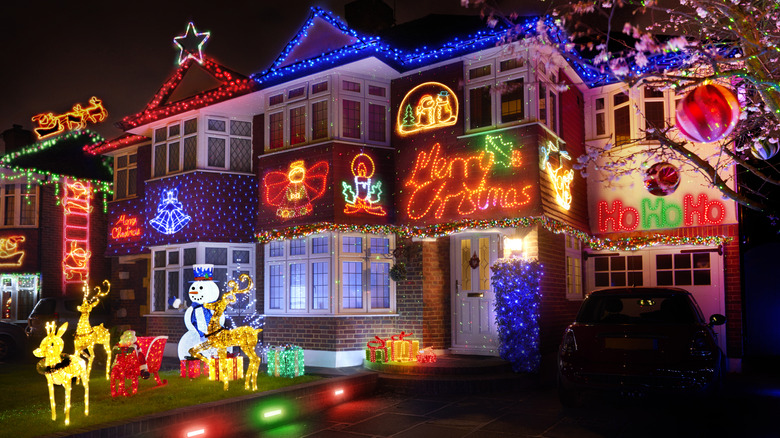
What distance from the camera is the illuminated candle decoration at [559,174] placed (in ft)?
37.7

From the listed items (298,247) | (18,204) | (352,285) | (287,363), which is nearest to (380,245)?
(352,285)

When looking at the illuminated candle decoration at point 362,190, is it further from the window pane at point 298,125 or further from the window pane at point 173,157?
the window pane at point 173,157

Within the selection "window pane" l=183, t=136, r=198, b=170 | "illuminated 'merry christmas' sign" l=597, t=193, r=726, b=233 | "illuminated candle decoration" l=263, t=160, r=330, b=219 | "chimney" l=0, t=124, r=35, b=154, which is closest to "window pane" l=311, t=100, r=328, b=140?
"illuminated candle decoration" l=263, t=160, r=330, b=219

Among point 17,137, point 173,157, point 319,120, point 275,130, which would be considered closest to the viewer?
point 319,120

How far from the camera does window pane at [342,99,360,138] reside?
13.0 m

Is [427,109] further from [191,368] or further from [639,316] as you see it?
[191,368]

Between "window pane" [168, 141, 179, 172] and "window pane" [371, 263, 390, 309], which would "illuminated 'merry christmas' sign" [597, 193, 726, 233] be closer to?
"window pane" [371, 263, 390, 309]

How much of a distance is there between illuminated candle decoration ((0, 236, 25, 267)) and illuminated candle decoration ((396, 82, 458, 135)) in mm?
15113

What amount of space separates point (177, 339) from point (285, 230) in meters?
4.32

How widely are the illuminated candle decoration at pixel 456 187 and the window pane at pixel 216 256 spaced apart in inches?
192

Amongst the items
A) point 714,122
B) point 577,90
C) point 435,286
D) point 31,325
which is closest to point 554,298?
point 435,286

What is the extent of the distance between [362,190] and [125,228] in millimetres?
8043

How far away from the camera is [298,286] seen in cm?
1332

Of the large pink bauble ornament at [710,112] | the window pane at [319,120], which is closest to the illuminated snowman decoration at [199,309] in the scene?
the window pane at [319,120]
